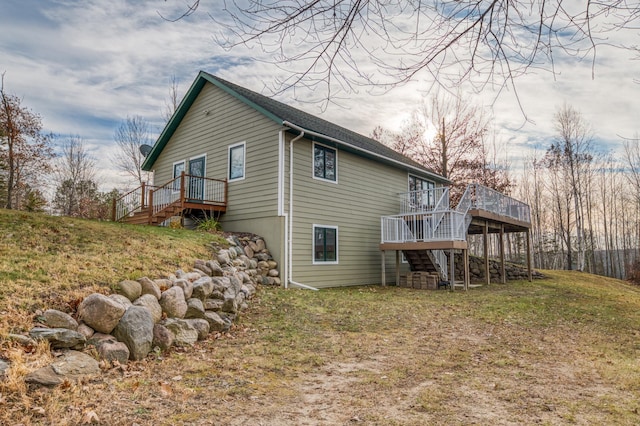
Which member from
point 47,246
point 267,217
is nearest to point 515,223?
point 267,217

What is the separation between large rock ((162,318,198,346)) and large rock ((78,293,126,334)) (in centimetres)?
79

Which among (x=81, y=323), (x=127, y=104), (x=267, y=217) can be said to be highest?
(x=127, y=104)

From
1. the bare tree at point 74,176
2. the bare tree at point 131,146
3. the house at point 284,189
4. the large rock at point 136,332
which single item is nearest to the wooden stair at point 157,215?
the house at point 284,189

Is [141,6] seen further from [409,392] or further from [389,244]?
[389,244]

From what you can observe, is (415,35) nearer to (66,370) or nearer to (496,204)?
(66,370)

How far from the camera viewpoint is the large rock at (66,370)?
11.2 feet

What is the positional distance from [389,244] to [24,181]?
20081 mm

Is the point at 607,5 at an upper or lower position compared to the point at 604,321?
upper

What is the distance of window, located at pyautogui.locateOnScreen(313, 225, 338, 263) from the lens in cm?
1187

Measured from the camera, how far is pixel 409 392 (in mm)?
3824

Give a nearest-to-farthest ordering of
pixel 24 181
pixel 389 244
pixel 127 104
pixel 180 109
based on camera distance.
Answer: pixel 389 244, pixel 180 109, pixel 24 181, pixel 127 104

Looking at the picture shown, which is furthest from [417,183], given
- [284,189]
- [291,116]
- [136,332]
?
[136,332]

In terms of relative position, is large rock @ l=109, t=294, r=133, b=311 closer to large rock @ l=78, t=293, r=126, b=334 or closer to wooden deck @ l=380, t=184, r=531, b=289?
large rock @ l=78, t=293, r=126, b=334

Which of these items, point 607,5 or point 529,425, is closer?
point 607,5
